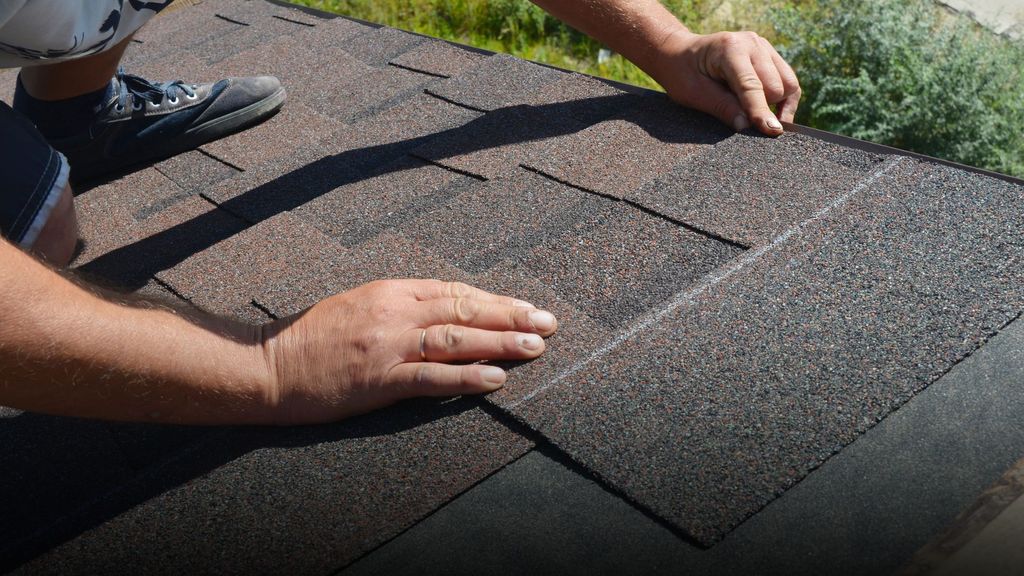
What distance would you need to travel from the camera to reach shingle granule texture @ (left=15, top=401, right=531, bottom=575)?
4.36 ft

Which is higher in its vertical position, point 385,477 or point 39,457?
point 385,477

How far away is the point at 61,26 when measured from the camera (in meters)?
2.11

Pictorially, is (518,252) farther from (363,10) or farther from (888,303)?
(363,10)

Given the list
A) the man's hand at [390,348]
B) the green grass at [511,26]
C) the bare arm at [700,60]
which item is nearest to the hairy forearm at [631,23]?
the bare arm at [700,60]

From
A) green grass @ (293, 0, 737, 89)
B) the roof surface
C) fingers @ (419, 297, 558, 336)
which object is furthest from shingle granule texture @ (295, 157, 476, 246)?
green grass @ (293, 0, 737, 89)

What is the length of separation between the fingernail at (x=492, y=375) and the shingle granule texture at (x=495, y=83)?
117 centimetres

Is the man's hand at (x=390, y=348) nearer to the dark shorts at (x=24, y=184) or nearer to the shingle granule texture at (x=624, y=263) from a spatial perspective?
the shingle granule texture at (x=624, y=263)

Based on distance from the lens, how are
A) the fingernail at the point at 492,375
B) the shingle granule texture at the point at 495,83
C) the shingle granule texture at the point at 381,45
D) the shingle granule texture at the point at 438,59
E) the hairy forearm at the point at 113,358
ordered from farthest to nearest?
the shingle granule texture at the point at 381,45 → the shingle granule texture at the point at 438,59 → the shingle granule texture at the point at 495,83 → the fingernail at the point at 492,375 → the hairy forearm at the point at 113,358

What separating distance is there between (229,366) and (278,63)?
2.00 meters

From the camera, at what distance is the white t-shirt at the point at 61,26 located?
6.64 feet

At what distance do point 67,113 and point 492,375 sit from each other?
1.96 metres

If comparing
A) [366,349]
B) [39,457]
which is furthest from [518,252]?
[39,457]

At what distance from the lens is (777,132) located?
6.74ft

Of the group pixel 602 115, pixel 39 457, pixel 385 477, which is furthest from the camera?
pixel 602 115
